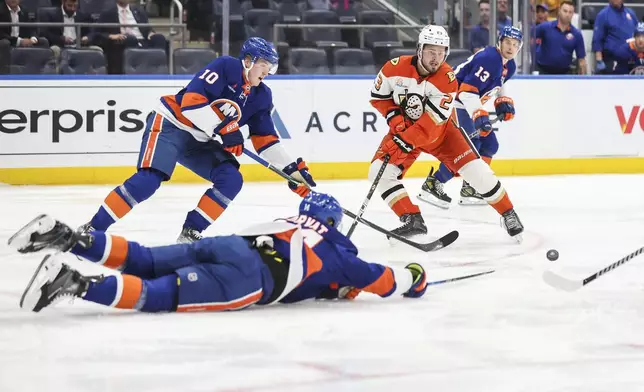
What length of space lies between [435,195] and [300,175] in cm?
200

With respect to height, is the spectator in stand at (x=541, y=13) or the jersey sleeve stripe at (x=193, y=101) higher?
the spectator in stand at (x=541, y=13)

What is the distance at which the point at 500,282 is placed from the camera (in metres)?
4.25

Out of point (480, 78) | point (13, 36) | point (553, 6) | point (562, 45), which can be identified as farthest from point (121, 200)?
point (553, 6)

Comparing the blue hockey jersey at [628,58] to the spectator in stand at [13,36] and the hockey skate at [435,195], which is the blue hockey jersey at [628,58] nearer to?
the hockey skate at [435,195]

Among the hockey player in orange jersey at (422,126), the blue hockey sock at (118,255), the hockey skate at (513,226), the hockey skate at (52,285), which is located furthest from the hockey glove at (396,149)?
the hockey skate at (52,285)

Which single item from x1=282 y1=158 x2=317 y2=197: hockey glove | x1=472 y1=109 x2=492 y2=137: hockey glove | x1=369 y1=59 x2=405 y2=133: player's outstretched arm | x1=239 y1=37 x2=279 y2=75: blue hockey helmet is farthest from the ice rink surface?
x1=472 y1=109 x2=492 y2=137: hockey glove

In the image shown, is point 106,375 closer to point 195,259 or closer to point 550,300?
point 195,259

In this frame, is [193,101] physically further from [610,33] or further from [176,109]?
[610,33]

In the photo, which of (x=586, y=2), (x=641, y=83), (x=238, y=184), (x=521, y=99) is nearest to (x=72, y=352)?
(x=238, y=184)

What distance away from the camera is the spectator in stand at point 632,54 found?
9.40 m

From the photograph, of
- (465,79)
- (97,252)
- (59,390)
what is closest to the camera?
(59,390)

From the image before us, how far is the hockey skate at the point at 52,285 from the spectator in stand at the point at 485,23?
20.3ft

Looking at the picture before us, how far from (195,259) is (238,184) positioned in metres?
1.60

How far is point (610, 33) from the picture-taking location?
949 cm
